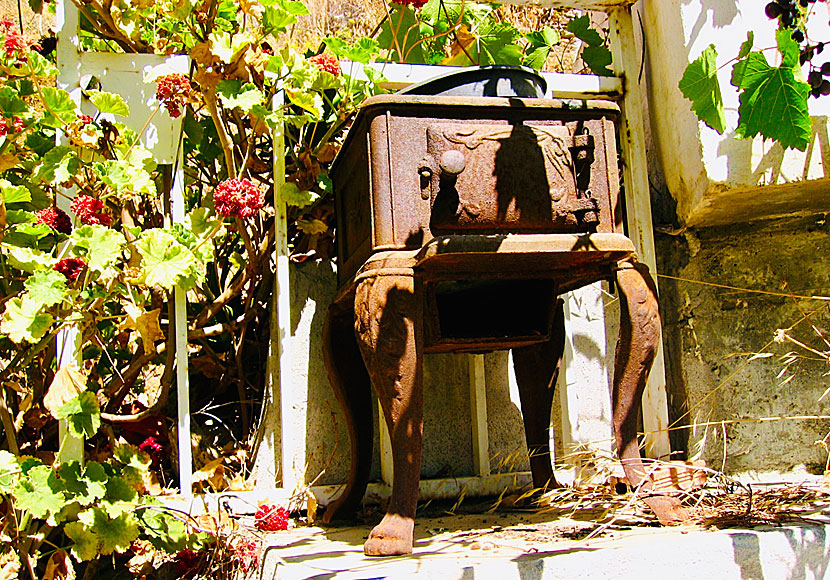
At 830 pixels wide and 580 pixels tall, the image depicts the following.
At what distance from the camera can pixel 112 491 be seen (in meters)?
1.83

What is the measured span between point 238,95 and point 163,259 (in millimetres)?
526

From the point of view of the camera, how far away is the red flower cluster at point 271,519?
82.0 inches

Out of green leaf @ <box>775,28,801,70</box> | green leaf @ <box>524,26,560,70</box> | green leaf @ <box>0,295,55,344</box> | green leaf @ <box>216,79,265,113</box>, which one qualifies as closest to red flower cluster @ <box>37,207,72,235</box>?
green leaf @ <box>0,295,55,344</box>

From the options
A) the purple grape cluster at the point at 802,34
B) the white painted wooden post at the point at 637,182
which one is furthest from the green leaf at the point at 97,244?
the purple grape cluster at the point at 802,34

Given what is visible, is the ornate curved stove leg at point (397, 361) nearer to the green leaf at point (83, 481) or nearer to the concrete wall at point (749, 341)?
the green leaf at point (83, 481)

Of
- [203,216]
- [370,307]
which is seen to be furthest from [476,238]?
[203,216]

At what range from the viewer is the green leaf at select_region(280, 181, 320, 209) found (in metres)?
2.32

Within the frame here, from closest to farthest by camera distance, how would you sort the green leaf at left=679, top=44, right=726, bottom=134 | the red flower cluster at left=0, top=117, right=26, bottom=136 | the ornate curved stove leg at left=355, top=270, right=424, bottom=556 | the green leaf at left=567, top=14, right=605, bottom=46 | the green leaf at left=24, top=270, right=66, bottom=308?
the ornate curved stove leg at left=355, top=270, right=424, bottom=556, the green leaf at left=24, top=270, right=66, bottom=308, the red flower cluster at left=0, top=117, right=26, bottom=136, the green leaf at left=679, top=44, right=726, bottom=134, the green leaf at left=567, top=14, right=605, bottom=46

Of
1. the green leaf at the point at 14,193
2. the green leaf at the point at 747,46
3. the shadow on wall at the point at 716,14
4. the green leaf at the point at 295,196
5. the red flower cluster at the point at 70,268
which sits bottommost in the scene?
the red flower cluster at the point at 70,268

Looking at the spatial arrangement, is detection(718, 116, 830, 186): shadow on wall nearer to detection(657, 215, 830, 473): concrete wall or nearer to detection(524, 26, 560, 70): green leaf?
detection(657, 215, 830, 473): concrete wall

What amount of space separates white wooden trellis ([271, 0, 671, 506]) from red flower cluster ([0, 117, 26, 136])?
0.70 meters

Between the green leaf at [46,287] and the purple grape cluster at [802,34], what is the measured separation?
1982 mm

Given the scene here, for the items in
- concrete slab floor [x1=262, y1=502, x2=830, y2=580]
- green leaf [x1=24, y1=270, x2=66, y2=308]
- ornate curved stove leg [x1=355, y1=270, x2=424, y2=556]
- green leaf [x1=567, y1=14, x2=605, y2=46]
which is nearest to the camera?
concrete slab floor [x1=262, y1=502, x2=830, y2=580]

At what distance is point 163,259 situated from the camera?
1.98 m
